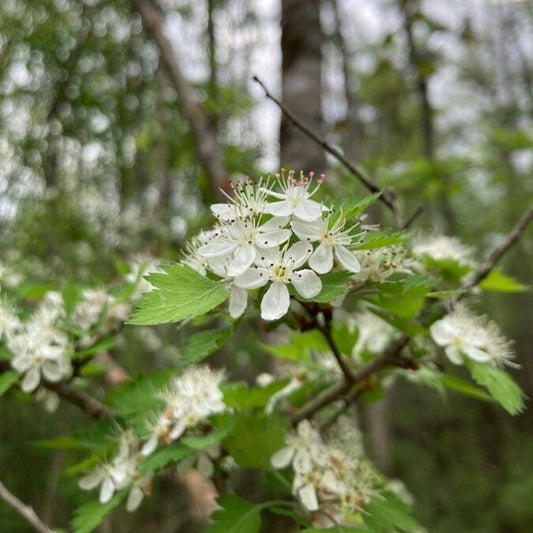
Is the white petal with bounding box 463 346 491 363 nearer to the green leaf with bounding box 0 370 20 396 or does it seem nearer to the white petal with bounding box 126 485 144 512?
the white petal with bounding box 126 485 144 512

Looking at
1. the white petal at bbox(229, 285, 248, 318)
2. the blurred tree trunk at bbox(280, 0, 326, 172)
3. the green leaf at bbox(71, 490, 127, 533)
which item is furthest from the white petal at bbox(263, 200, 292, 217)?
the blurred tree trunk at bbox(280, 0, 326, 172)

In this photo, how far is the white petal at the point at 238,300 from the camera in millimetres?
760

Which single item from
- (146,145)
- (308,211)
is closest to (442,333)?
(308,211)

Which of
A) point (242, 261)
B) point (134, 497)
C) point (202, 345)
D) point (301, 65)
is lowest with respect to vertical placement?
point (134, 497)

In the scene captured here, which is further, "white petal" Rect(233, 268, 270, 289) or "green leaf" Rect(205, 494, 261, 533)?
"green leaf" Rect(205, 494, 261, 533)

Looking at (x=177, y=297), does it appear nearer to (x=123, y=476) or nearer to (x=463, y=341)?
(x=123, y=476)

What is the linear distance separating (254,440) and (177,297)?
36cm

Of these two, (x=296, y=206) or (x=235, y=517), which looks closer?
(x=296, y=206)

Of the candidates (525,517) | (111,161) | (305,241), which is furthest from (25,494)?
(525,517)

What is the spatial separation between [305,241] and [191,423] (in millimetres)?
410

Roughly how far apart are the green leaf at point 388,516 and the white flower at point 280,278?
16.7 inches

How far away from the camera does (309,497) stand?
37.8 inches

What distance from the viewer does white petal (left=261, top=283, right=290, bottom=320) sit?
2.41ft

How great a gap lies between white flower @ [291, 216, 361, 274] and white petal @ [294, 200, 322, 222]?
0.01m
